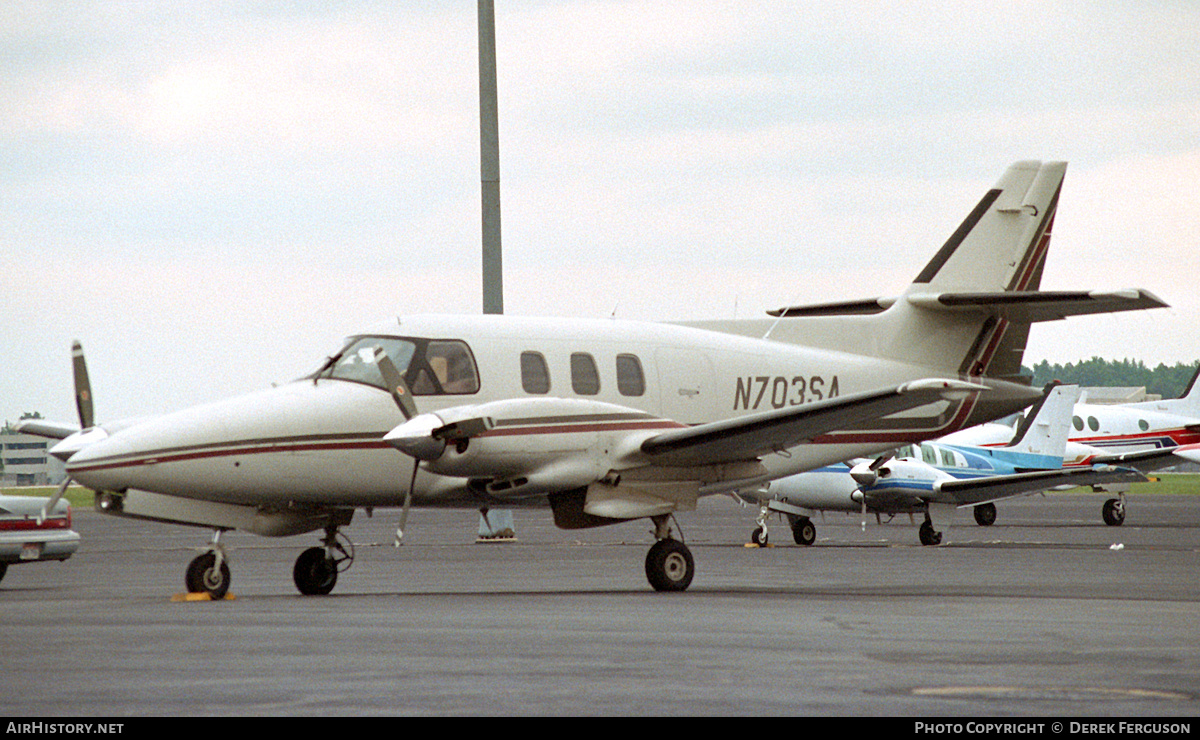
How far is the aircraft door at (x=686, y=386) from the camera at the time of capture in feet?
61.2

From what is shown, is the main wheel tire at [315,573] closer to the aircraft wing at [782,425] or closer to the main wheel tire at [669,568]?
the main wheel tire at [669,568]

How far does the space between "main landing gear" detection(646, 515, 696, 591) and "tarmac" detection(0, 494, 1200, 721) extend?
0.33 m

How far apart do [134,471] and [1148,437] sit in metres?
40.3

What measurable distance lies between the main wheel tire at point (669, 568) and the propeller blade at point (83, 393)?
22.3 ft

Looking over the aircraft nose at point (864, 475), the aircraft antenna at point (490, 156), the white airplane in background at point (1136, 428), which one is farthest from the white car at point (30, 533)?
the white airplane in background at point (1136, 428)

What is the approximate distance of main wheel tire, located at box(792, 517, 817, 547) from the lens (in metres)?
30.3

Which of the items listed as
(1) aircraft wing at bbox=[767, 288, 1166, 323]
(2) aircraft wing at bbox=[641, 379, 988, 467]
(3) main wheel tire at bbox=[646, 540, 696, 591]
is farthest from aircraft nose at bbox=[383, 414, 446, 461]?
(1) aircraft wing at bbox=[767, 288, 1166, 323]

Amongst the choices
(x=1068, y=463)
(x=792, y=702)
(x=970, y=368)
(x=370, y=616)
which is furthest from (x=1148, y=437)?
(x=792, y=702)

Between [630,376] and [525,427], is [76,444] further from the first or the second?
[630,376]

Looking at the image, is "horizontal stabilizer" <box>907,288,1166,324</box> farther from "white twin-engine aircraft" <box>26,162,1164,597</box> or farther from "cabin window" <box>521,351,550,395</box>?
"cabin window" <box>521,351,550,395</box>
